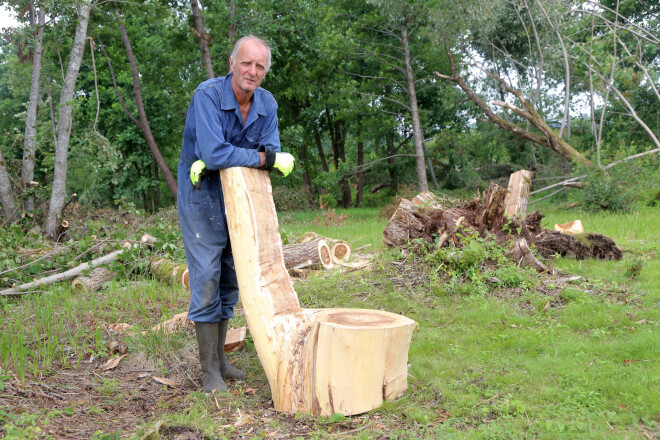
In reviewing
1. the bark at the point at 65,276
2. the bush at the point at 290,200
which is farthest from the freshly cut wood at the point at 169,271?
the bush at the point at 290,200

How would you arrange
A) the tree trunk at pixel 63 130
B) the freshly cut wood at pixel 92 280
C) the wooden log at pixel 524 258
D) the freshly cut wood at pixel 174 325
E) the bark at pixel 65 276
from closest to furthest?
1. the freshly cut wood at pixel 174 325
2. the wooden log at pixel 524 258
3. the bark at pixel 65 276
4. the freshly cut wood at pixel 92 280
5. the tree trunk at pixel 63 130

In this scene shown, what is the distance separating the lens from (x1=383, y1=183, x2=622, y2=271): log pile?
6176 millimetres

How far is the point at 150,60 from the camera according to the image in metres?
22.0

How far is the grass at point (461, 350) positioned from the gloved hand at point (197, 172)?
142cm

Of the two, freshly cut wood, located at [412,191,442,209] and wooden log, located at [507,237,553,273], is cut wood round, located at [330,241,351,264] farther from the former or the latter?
wooden log, located at [507,237,553,273]

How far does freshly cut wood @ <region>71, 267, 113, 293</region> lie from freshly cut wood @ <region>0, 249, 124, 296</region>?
0.35ft

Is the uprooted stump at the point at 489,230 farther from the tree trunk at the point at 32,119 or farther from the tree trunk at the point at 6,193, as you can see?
the tree trunk at the point at 32,119

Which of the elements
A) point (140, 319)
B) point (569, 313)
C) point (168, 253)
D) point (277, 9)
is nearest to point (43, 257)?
point (168, 253)

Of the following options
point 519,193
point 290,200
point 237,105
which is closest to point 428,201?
point 519,193

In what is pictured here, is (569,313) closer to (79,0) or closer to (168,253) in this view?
(168,253)

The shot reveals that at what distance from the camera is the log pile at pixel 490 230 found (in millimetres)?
6176

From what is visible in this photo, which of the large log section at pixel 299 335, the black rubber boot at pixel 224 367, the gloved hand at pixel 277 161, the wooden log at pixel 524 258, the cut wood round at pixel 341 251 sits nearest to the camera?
the large log section at pixel 299 335

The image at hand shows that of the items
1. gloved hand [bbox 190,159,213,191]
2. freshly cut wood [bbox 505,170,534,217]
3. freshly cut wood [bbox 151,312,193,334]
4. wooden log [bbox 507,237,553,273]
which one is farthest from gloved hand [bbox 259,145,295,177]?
freshly cut wood [bbox 505,170,534,217]

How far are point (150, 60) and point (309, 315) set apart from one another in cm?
2159
